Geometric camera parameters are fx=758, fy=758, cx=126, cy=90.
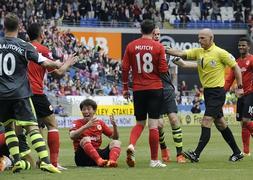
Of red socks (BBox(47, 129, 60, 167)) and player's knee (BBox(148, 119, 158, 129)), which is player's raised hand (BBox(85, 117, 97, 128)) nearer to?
red socks (BBox(47, 129, 60, 167))

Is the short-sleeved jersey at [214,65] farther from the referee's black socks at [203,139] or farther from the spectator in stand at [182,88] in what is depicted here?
the spectator in stand at [182,88]

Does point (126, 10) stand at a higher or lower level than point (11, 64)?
lower

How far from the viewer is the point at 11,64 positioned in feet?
35.7

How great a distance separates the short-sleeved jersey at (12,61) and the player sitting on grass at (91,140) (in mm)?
1660

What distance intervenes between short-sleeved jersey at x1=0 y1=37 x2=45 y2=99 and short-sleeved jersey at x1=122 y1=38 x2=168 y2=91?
234 centimetres

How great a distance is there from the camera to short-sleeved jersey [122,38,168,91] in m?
12.7

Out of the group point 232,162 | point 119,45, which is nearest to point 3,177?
point 232,162

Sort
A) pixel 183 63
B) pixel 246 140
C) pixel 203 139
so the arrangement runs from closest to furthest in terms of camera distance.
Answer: pixel 203 139, pixel 183 63, pixel 246 140

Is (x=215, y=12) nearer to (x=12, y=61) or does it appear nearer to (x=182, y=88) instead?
(x=182, y=88)

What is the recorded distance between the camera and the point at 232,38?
2048 inches

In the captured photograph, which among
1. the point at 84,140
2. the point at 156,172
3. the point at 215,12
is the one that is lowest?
the point at 215,12

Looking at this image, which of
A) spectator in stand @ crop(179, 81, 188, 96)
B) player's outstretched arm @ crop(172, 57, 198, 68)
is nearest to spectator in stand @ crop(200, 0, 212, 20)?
spectator in stand @ crop(179, 81, 188, 96)

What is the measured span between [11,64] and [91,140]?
2.36 m

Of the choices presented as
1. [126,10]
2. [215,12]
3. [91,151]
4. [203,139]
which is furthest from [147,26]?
[215,12]
